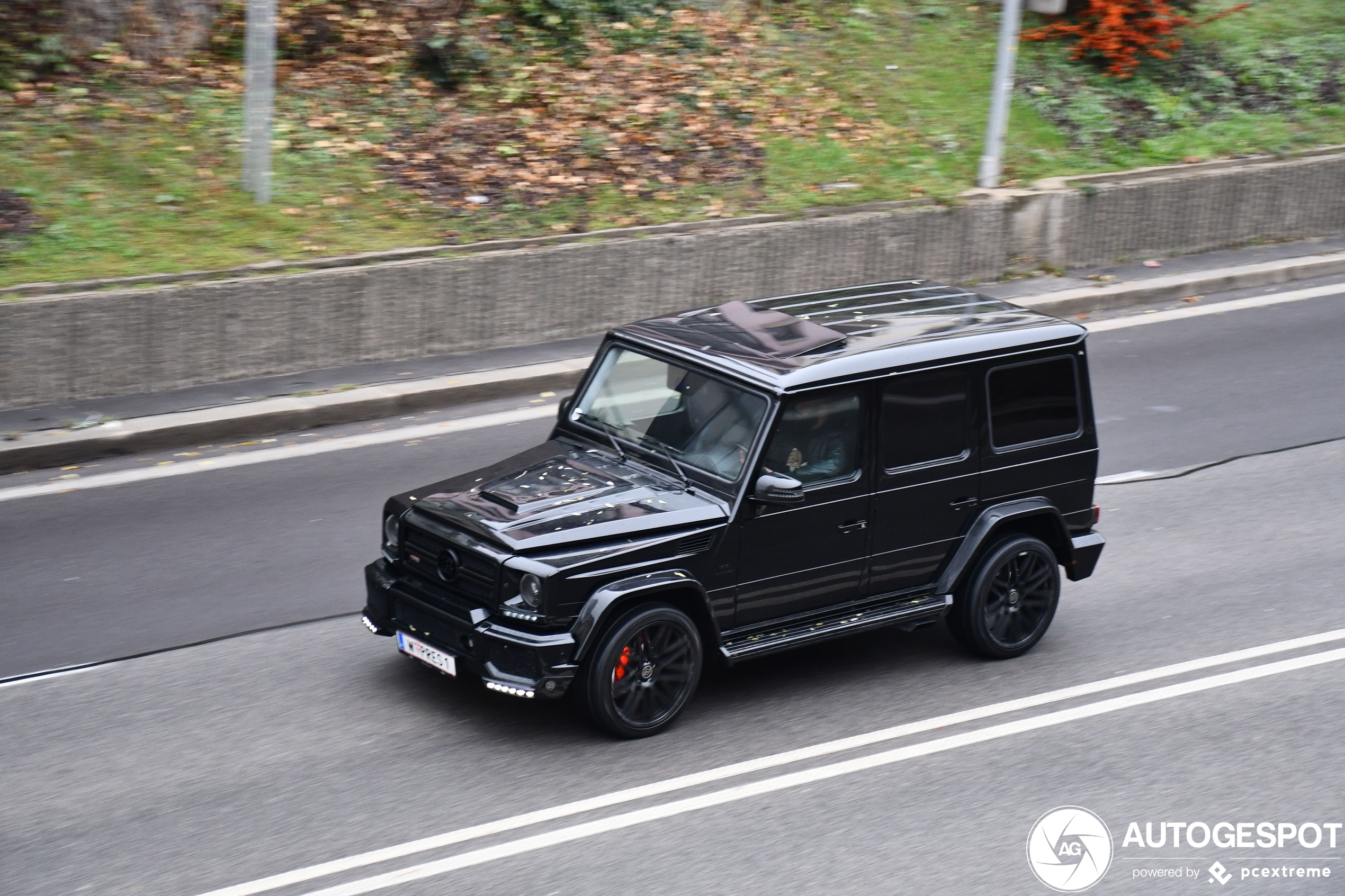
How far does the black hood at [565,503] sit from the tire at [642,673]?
16.4 inches

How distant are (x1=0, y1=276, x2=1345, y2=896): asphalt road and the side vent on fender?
0.91 metres

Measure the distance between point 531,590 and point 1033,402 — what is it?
9.53 feet

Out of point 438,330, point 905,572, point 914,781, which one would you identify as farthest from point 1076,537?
point 438,330

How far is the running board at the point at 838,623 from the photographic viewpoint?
6.67 meters

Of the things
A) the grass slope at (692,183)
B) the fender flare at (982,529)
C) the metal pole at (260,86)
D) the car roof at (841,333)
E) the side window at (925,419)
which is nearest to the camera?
the car roof at (841,333)

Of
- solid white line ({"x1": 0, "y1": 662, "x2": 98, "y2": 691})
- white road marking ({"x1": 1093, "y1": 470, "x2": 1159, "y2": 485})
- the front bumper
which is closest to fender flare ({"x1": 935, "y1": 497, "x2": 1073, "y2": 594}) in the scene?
the front bumper

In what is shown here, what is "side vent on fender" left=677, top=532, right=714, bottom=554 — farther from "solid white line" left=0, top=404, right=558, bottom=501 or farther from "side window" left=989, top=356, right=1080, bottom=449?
"solid white line" left=0, top=404, right=558, bottom=501

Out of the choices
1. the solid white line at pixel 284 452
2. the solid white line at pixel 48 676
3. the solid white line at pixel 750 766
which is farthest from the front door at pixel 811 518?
the solid white line at pixel 284 452

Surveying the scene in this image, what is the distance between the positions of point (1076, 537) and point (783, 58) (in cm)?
1066

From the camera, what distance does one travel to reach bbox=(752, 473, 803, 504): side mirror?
6.46 meters

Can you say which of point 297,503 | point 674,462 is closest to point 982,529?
point 674,462

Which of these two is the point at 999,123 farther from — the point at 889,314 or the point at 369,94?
the point at 889,314

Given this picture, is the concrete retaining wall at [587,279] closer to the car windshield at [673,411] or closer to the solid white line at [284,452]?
the solid white line at [284,452]

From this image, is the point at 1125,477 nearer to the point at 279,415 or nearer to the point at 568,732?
the point at 568,732
